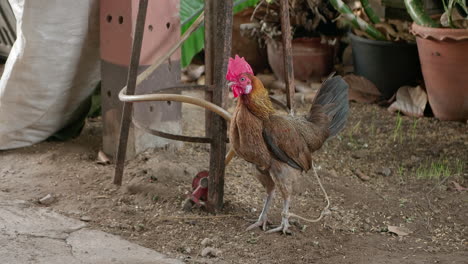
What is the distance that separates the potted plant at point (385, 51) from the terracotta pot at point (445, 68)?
401 millimetres

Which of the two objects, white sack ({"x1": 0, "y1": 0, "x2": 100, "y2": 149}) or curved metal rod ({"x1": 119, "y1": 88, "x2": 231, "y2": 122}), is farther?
white sack ({"x1": 0, "y1": 0, "x2": 100, "y2": 149})

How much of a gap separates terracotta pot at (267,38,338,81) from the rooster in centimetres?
271

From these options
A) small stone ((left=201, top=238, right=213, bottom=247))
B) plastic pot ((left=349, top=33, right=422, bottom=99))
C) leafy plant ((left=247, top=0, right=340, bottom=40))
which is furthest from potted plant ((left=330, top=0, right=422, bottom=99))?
small stone ((left=201, top=238, right=213, bottom=247))

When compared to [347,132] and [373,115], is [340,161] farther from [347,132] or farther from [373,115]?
[373,115]

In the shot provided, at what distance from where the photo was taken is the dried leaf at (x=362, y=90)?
586 centimetres

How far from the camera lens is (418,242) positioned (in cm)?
354

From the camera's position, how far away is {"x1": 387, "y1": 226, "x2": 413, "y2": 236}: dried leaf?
11.9 ft

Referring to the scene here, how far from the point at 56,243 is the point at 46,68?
56.2 inches

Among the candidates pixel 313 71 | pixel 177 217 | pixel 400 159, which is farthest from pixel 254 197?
pixel 313 71

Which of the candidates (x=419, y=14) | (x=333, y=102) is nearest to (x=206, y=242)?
(x=333, y=102)

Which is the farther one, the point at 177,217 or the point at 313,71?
the point at 313,71

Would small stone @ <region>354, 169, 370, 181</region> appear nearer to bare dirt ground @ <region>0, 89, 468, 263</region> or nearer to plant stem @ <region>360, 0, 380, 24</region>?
bare dirt ground @ <region>0, 89, 468, 263</region>

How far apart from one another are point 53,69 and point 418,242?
237cm

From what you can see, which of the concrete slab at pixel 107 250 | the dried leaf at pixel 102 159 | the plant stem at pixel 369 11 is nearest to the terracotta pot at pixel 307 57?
the plant stem at pixel 369 11
